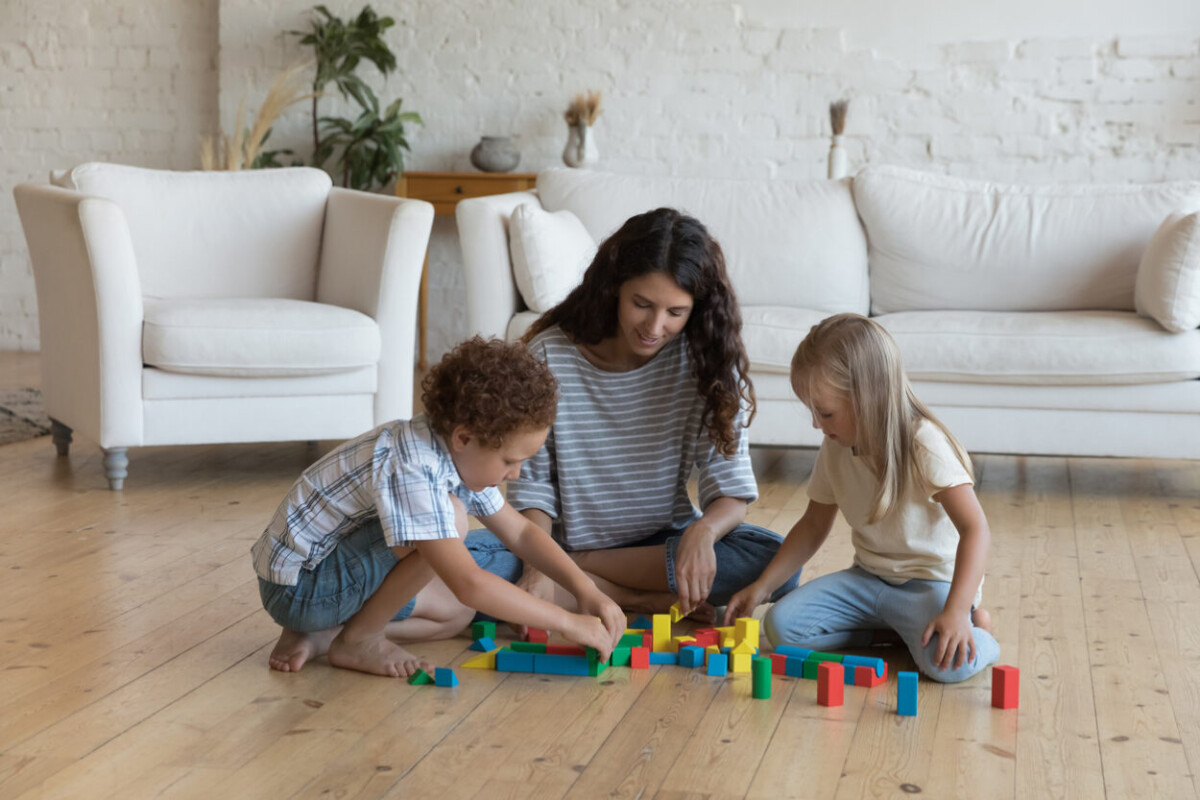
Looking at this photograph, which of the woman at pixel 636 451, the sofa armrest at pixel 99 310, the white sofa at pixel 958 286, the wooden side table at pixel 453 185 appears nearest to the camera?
the woman at pixel 636 451

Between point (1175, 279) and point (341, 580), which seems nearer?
point (341, 580)

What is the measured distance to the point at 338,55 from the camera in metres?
5.37

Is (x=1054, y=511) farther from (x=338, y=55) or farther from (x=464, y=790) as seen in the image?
(x=338, y=55)

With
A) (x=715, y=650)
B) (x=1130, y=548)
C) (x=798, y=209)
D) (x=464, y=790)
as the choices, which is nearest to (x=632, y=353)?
(x=715, y=650)

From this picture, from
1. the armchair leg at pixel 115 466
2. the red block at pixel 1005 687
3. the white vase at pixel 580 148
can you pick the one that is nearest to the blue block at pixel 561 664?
the red block at pixel 1005 687

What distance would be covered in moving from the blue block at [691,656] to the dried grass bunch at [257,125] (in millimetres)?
3869

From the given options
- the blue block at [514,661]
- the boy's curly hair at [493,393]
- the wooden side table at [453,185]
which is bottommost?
the blue block at [514,661]

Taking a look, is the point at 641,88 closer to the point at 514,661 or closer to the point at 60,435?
the point at 60,435

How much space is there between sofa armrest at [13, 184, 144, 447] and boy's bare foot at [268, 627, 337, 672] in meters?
1.40

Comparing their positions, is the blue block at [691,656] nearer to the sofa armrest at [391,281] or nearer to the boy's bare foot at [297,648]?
the boy's bare foot at [297,648]

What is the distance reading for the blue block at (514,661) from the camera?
188cm

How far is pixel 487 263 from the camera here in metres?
3.44

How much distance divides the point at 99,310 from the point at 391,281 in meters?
0.71

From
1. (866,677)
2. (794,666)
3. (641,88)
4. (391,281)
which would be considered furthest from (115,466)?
(641,88)
